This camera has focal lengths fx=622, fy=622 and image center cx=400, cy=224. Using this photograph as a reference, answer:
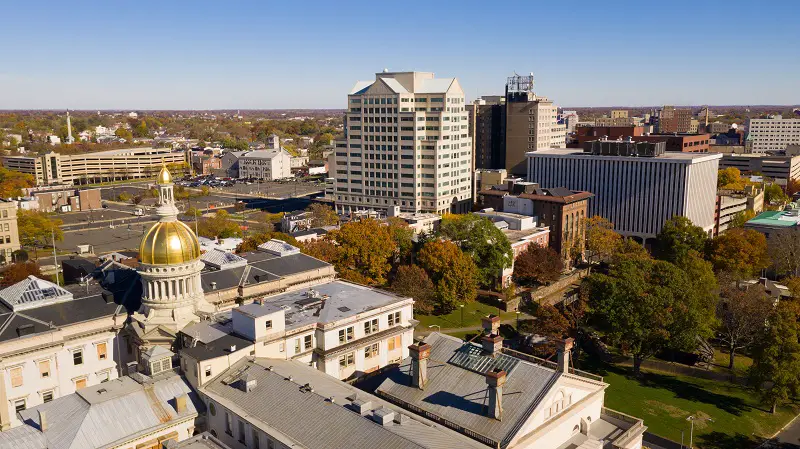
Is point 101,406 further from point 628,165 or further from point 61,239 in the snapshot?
point 628,165

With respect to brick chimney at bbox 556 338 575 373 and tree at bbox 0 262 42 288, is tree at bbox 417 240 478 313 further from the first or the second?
tree at bbox 0 262 42 288

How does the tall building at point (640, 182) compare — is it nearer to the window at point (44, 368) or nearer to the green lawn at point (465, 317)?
the green lawn at point (465, 317)

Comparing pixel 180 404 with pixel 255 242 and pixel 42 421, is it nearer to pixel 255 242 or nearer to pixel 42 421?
pixel 42 421

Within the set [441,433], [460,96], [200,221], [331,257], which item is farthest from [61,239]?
[441,433]

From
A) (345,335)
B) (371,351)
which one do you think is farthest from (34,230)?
(371,351)

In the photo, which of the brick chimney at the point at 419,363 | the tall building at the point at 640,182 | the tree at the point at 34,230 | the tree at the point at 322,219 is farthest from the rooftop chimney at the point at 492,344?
the tree at the point at 34,230

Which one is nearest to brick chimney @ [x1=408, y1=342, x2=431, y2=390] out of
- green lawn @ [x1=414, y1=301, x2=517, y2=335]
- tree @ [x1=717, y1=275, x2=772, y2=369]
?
green lawn @ [x1=414, y1=301, x2=517, y2=335]

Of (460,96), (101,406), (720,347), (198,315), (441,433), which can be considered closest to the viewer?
(441,433)
